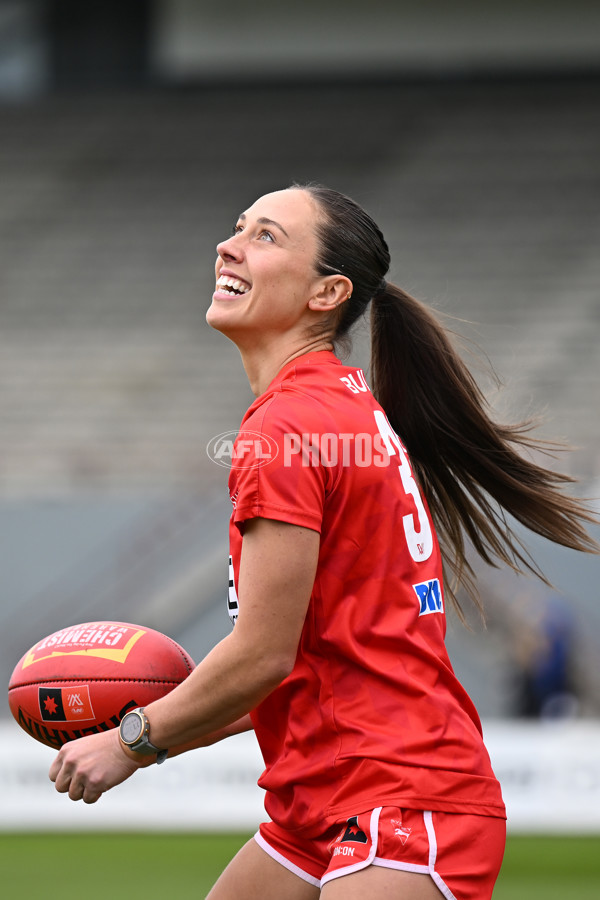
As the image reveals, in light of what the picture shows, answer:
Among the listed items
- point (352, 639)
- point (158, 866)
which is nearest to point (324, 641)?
point (352, 639)

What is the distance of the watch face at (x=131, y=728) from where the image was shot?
8.14 feet

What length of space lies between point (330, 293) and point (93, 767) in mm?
1119

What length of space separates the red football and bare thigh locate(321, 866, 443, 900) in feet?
2.33

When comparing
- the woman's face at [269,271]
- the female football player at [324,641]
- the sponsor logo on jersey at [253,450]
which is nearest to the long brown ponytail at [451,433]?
the female football player at [324,641]

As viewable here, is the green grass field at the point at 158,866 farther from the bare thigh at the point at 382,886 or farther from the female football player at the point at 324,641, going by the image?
the bare thigh at the point at 382,886

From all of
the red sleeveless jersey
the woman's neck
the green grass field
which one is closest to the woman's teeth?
the woman's neck

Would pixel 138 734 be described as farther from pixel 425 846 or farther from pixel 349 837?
pixel 425 846

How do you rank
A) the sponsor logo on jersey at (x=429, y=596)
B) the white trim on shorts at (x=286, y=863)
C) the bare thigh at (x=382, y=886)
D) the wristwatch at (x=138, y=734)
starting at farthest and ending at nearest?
the white trim on shorts at (x=286, y=863) → the sponsor logo on jersey at (x=429, y=596) → the wristwatch at (x=138, y=734) → the bare thigh at (x=382, y=886)

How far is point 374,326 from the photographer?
3.13 m

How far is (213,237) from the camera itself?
15.2 metres

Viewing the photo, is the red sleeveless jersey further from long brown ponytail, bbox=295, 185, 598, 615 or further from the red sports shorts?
long brown ponytail, bbox=295, 185, 598, 615

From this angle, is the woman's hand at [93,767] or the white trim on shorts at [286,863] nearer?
the woman's hand at [93,767]

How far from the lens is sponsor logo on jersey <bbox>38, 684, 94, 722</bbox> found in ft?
9.49

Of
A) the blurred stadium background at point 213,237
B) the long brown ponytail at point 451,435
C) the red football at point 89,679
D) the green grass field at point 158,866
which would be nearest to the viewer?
the red football at point 89,679
